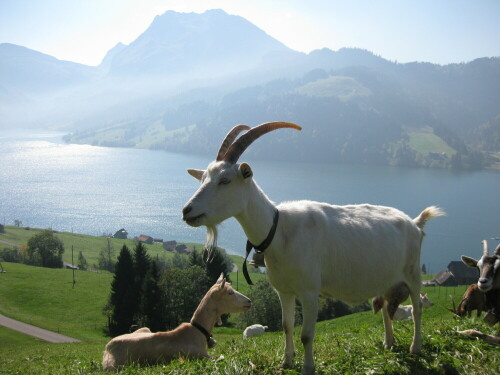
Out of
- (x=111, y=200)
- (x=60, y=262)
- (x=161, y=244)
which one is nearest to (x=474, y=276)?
(x=161, y=244)

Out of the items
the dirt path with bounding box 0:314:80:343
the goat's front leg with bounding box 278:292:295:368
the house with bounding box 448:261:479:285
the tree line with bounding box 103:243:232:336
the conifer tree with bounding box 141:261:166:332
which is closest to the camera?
the goat's front leg with bounding box 278:292:295:368

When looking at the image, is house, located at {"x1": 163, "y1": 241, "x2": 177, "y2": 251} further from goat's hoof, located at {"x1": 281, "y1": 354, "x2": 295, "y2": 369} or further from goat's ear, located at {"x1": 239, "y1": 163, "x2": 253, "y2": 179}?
goat's ear, located at {"x1": 239, "y1": 163, "x2": 253, "y2": 179}

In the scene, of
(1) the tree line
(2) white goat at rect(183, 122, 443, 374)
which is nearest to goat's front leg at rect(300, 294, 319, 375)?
(2) white goat at rect(183, 122, 443, 374)

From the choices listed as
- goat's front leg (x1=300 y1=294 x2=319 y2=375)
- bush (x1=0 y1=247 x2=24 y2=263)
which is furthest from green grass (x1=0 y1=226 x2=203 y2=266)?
goat's front leg (x1=300 y1=294 x2=319 y2=375)

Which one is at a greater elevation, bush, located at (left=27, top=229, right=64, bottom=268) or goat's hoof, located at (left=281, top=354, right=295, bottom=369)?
goat's hoof, located at (left=281, top=354, right=295, bottom=369)

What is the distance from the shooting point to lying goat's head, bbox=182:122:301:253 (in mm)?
4805

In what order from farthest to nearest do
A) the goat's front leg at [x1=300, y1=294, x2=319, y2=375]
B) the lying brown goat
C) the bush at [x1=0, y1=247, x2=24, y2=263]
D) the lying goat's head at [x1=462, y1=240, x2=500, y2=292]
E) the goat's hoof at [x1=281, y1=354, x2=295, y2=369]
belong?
the bush at [x1=0, y1=247, x2=24, y2=263] → the lying brown goat → the goat's hoof at [x1=281, y1=354, x2=295, y2=369] → the lying goat's head at [x1=462, y1=240, x2=500, y2=292] → the goat's front leg at [x1=300, y1=294, x2=319, y2=375]

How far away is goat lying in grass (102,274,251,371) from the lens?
7.29m

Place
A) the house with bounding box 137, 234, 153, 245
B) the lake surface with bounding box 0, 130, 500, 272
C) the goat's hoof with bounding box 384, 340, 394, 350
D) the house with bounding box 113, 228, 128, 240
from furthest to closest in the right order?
the lake surface with bounding box 0, 130, 500, 272 → the house with bounding box 113, 228, 128, 240 → the house with bounding box 137, 234, 153, 245 → the goat's hoof with bounding box 384, 340, 394, 350

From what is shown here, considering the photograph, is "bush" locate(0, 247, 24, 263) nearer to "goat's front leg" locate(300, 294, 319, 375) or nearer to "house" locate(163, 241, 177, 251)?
"house" locate(163, 241, 177, 251)

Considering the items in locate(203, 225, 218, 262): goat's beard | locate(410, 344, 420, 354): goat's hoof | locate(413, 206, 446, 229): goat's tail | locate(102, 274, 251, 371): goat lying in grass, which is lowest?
locate(102, 274, 251, 371): goat lying in grass

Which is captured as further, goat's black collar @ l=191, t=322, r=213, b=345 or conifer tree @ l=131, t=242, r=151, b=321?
conifer tree @ l=131, t=242, r=151, b=321

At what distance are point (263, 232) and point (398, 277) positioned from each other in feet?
8.23

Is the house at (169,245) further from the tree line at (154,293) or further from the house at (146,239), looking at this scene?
the tree line at (154,293)
